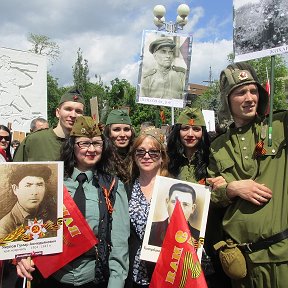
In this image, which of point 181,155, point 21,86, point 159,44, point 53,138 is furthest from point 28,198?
point 21,86

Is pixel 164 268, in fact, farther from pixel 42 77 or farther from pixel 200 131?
pixel 42 77

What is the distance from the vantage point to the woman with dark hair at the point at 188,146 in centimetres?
392

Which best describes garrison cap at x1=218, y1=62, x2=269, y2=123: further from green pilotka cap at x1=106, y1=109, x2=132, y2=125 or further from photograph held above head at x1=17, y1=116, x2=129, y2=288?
green pilotka cap at x1=106, y1=109, x2=132, y2=125

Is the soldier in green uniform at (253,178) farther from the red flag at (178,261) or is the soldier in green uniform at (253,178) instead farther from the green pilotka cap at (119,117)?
the green pilotka cap at (119,117)

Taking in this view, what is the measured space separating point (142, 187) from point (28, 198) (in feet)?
3.42

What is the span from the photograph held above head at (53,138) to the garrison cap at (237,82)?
63.2 inches

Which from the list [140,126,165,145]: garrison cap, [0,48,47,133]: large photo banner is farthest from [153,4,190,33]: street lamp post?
[140,126,165,145]: garrison cap

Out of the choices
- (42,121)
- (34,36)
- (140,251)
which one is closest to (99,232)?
(140,251)

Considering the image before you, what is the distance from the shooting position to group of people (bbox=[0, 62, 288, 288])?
2.75 m

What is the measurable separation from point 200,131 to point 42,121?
15.6 ft

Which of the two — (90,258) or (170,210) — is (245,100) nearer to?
(170,210)

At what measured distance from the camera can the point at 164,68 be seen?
5.82 m

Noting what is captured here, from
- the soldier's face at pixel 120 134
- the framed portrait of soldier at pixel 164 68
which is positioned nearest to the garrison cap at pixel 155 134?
the soldier's face at pixel 120 134

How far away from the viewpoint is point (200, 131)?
13.5 feet
